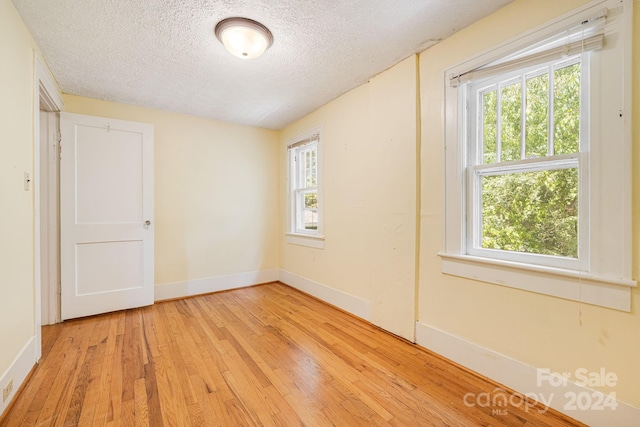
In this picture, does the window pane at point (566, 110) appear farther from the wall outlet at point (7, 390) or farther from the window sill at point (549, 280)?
the wall outlet at point (7, 390)

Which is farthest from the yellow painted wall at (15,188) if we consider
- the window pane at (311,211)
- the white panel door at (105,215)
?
the window pane at (311,211)

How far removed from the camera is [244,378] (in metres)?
1.87

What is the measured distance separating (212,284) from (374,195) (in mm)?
2640

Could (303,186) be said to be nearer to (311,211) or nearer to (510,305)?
(311,211)

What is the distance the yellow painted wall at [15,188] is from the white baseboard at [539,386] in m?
2.84

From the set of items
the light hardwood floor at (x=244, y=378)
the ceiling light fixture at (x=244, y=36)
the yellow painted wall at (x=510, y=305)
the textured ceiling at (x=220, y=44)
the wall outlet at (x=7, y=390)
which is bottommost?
the light hardwood floor at (x=244, y=378)

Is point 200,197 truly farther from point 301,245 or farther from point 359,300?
point 359,300

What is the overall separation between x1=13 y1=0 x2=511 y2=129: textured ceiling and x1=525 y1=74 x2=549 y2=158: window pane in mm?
571

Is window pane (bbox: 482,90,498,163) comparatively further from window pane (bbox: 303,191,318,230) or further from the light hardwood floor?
window pane (bbox: 303,191,318,230)

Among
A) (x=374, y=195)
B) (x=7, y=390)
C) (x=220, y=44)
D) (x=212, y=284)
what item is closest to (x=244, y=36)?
(x=220, y=44)

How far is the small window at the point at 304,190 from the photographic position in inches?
146

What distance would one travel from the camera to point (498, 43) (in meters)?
1.81

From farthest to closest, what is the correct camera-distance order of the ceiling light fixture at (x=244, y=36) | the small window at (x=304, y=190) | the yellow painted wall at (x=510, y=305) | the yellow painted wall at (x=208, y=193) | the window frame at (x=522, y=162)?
the small window at (x=304, y=190) < the yellow painted wall at (x=208, y=193) < the ceiling light fixture at (x=244, y=36) < the window frame at (x=522, y=162) < the yellow painted wall at (x=510, y=305)

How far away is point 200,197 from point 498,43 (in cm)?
360
